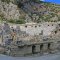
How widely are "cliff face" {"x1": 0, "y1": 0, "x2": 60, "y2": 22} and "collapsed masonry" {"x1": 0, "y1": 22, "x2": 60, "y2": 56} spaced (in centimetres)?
131

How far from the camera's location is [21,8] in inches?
1822

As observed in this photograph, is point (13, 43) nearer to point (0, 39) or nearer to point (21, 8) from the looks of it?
point (0, 39)

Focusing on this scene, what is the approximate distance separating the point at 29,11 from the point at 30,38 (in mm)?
4783

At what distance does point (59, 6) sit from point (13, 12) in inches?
281

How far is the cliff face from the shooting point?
4400 centimetres

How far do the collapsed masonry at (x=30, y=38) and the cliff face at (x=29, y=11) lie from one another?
1.31 meters

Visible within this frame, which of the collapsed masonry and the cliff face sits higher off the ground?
the cliff face

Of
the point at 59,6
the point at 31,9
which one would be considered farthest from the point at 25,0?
the point at 59,6

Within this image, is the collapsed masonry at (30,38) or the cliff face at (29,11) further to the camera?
the cliff face at (29,11)

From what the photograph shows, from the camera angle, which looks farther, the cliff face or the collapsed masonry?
the cliff face

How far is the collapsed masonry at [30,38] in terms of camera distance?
4106 centimetres

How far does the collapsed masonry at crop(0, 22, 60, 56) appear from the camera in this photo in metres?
41.1

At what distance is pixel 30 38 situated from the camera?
140 ft

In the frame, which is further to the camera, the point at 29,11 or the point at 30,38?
the point at 29,11
